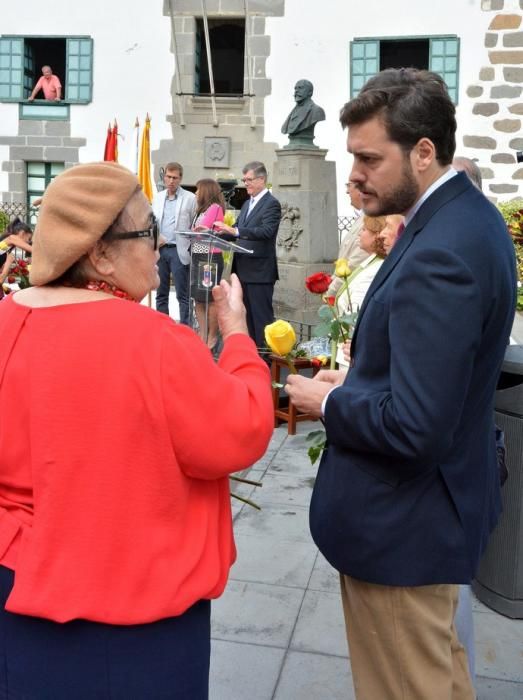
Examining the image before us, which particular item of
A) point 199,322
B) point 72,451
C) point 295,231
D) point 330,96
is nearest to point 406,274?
point 72,451

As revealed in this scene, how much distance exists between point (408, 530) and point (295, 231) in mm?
8733

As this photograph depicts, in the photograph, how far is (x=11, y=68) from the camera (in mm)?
17422

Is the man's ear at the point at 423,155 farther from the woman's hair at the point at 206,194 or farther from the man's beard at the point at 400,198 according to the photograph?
the woman's hair at the point at 206,194

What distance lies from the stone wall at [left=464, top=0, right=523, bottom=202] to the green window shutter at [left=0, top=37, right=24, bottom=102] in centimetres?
903

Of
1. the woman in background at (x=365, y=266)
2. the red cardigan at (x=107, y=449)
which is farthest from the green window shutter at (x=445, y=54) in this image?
the red cardigan at (x=107, y=449)

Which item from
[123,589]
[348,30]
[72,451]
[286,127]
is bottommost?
[123,589]

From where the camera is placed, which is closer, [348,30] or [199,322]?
[199,322]

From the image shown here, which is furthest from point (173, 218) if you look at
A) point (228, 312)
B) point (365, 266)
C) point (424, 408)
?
point (424, 408)

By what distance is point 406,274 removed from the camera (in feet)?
5.44

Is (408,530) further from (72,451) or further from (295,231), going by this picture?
(295,231)

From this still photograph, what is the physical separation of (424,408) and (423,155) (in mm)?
534

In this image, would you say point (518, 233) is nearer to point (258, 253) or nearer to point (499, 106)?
point (258, 253)

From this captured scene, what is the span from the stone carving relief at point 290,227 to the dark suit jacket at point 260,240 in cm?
224

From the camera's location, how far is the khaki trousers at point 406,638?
6.18ft
